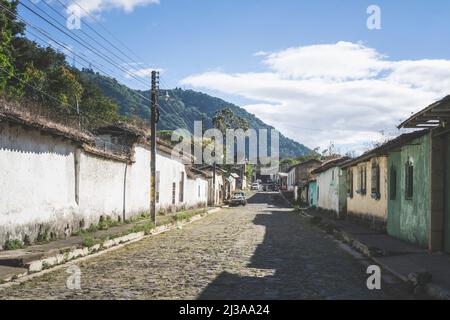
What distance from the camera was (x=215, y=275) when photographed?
32.1 feet

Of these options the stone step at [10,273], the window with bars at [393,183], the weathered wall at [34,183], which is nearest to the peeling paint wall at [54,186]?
the weathered wall at [34,183]

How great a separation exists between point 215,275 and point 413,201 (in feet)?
23.0

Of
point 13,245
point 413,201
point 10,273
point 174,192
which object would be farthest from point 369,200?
point 174,192

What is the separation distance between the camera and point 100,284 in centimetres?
880

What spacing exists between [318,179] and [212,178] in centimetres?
1686

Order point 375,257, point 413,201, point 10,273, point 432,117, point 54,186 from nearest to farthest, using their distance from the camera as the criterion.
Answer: point 10,273 → point 432,117 → point 375,257 → point 413,201 → point 54,186

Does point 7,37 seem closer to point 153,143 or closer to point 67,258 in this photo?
point 153,143

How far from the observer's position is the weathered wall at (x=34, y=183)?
12195 mm

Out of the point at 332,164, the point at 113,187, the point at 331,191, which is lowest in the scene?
the point at 331,191

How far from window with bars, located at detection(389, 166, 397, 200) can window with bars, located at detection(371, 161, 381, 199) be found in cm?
218

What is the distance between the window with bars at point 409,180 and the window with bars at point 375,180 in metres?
4.14

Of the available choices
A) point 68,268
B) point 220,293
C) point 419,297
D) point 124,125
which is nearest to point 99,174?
point 124,125

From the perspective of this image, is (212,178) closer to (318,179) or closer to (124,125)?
(318,179)
